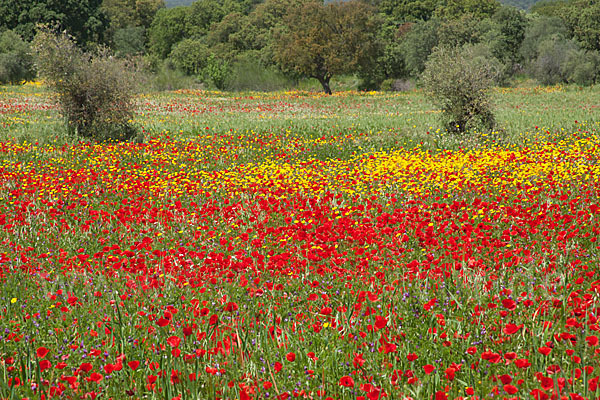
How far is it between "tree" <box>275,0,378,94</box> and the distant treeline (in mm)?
100

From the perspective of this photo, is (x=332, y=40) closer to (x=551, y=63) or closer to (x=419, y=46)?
(x=419, y=46)

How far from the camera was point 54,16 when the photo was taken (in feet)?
220

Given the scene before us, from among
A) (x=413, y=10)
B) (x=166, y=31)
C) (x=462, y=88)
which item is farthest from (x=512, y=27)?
(x=462, y=88)

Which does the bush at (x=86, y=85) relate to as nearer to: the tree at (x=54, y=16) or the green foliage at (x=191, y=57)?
the green foliage at (x=191, y=57)

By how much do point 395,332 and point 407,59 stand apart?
59489 mm

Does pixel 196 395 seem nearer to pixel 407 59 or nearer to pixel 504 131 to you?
pixel 504 131

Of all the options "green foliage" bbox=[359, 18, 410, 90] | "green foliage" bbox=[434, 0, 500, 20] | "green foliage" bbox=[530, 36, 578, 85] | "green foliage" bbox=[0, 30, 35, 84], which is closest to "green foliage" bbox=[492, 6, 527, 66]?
"green foliage" bbox=[530, 36, 578, 85]

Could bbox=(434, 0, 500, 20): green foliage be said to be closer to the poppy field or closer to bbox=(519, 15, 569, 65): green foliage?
bbox=(519, 15, 569, 65): green foliage

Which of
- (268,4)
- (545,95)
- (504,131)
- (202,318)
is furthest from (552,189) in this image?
(268,4)

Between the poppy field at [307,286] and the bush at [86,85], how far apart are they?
5.13 meters

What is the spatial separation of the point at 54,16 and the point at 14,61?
20396 millimetres

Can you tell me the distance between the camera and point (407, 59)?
5919 centimetres

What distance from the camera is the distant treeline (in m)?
49.5

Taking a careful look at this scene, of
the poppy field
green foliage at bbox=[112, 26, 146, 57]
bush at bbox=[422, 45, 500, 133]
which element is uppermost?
green foliage at bbox=[112, 26, 146, 57]
